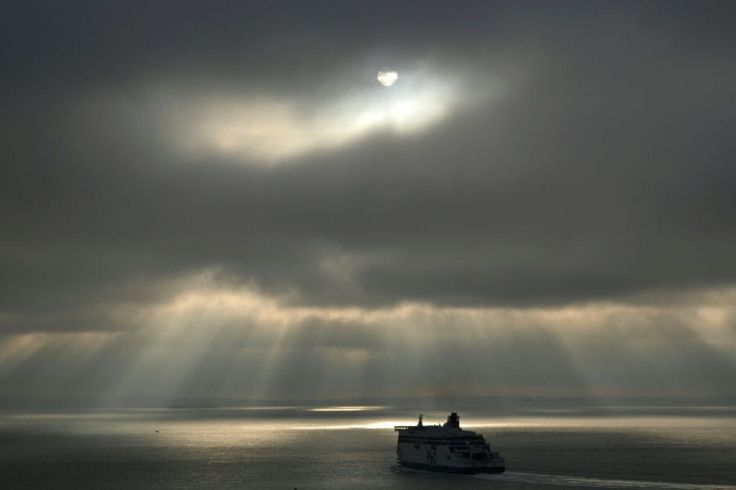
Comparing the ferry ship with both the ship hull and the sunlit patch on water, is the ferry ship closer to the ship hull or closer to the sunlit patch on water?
the ship hull

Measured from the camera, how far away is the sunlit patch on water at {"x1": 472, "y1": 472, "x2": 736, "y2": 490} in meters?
102

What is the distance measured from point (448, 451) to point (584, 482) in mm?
23983

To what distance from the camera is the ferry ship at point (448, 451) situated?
392ft

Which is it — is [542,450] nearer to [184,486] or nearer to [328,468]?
[328,468]

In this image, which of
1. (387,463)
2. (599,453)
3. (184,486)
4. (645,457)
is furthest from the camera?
(599,453)

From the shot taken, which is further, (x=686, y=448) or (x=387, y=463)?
(x=686, y=448)

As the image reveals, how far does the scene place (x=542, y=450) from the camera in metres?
195

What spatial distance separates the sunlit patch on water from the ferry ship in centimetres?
230

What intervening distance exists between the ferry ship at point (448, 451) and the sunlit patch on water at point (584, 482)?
2.30 meters

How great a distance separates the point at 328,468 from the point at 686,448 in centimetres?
10938

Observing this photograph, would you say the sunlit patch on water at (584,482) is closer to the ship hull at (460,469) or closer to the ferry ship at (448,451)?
the ship hull at (460,469)

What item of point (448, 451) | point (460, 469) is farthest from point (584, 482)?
point (448, 451)

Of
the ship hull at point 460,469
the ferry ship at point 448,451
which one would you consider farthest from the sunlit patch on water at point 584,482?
the ferry ship at point 448,451

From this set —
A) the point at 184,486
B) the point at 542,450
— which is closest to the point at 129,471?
the point at 184,486
